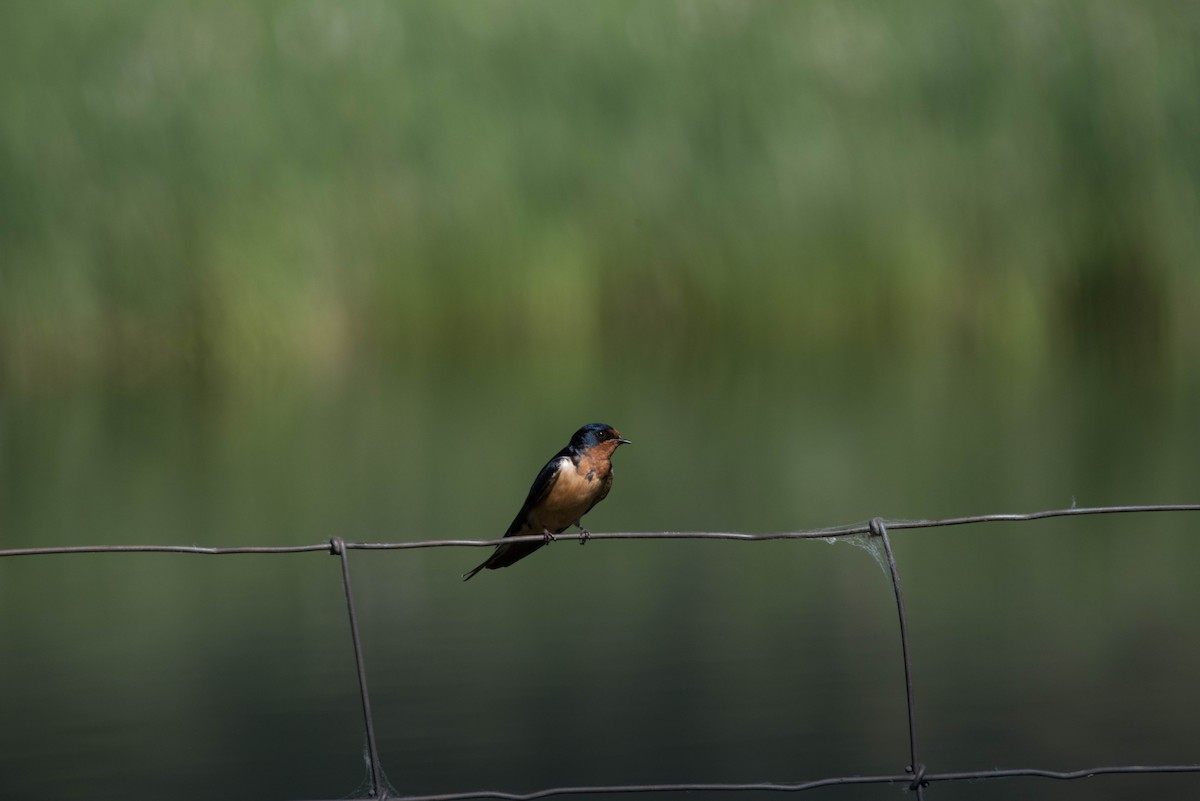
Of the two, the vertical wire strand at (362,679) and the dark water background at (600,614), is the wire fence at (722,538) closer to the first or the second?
the vertical wire strand at (362,679)

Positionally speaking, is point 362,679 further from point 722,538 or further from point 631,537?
point 722,538

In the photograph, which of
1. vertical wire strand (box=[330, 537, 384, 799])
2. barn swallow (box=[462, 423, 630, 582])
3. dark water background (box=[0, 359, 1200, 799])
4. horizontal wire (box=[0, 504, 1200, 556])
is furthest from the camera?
dark water background (box=[0, 359, 1200, 799])

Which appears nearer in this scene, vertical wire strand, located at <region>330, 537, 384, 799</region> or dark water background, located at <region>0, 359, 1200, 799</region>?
vertical wire strand, located at <region>330, 537, 384, 799</region>

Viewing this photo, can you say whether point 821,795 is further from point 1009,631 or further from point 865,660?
point 1009,631

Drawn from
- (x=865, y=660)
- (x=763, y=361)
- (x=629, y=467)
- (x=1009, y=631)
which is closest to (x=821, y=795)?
(x=865, y=660)

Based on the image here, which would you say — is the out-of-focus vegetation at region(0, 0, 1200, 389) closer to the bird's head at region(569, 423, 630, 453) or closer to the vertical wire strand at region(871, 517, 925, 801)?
the bird's head at region(569, 423, 630, 453)

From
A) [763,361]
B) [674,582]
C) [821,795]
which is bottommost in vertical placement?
[821,795]

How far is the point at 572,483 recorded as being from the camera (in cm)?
541

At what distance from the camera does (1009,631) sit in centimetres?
1120

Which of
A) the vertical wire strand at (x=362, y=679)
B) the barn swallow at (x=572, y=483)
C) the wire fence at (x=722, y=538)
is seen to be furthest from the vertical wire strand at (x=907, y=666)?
the barn swallow at (x=572, y=483)

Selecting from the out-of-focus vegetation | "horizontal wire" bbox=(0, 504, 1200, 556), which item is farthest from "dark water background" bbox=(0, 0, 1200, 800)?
"horizontal wire" bbox=(0, 504, 1200, 556)

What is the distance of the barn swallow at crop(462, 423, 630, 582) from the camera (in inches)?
214

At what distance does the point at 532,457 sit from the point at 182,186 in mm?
5034

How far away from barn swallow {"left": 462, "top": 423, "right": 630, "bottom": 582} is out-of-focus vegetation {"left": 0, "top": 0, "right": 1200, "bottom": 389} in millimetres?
12897
